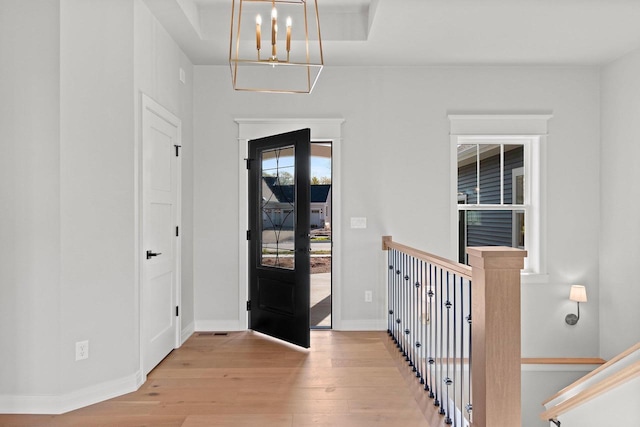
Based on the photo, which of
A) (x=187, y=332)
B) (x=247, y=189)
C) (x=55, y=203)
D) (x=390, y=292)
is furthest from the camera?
(x=247, y=189)

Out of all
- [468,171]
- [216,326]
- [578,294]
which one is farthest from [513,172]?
[216,326]

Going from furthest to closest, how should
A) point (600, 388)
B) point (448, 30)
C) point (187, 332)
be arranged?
point (187, 332) < point (448, 30) < point (600, 388)

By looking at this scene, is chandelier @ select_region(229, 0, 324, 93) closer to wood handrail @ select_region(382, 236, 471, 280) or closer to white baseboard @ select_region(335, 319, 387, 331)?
wood handrail @ select_region(382, 236, 471, 280)

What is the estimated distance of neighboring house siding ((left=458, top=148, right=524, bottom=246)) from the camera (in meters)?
4.66

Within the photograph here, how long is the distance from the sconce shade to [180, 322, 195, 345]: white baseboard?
399cm

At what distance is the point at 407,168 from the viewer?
14.9 ft

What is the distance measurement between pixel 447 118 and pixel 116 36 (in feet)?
10.5

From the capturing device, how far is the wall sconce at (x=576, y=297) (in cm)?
439

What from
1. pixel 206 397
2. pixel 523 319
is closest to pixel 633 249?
pixel 523 319

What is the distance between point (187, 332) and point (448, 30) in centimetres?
374

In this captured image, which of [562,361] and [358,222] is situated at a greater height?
[358,222]

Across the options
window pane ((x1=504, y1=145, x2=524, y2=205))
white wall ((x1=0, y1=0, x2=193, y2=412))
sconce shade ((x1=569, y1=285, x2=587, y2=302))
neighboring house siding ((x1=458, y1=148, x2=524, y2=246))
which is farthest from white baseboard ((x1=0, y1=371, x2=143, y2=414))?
sconce shade ((x1=569, y1=285, x2=587, y2=302))

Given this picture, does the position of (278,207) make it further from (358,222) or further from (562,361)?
(562,361)

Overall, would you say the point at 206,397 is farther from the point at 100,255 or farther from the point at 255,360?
the point at 100,255
